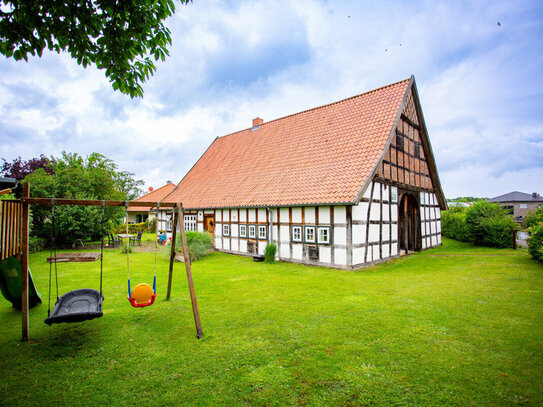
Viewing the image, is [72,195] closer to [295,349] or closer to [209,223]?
[209,223]

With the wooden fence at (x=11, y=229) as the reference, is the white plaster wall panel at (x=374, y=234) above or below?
below

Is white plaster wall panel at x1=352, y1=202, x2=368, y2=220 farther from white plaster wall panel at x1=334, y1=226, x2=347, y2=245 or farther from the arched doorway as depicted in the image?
the arched doorway

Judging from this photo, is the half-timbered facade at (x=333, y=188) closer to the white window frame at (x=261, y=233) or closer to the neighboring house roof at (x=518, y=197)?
the white window frame at (x=261, y=233)

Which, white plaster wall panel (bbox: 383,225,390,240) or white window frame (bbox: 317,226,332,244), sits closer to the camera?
white window frame (bbox: 317,226,332,244)

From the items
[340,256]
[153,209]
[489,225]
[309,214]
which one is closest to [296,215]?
[309,214]

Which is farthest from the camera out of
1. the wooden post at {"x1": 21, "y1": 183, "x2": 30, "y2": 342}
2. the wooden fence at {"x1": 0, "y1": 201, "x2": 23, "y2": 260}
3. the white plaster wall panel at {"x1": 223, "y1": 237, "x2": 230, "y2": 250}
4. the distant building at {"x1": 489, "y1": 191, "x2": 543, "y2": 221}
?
the distant building at {"x1": 489, "y1": 191, "x2": 543, "y2": 221}

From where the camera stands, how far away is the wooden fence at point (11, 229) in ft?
15.4

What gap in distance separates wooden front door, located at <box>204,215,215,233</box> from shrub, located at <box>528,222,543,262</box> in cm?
1432

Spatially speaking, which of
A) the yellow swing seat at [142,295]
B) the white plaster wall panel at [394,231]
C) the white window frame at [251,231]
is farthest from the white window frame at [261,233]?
the yellow swing seat at [142,295]

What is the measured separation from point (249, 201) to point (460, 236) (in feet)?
49.3

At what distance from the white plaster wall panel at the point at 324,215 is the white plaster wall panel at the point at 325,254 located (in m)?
0.97

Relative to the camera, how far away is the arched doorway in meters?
15.9

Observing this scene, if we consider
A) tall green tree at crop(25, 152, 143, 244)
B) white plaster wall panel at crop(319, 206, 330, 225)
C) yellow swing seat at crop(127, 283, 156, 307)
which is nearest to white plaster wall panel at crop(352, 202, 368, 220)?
white plaster wall panel at crop(319, 206, 330, 225)

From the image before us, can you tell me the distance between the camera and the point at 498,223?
54.6ft
